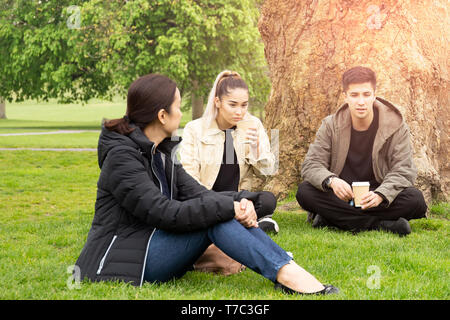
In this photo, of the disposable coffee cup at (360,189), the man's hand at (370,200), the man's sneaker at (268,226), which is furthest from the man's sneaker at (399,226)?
the man's sneaker at (268,226)

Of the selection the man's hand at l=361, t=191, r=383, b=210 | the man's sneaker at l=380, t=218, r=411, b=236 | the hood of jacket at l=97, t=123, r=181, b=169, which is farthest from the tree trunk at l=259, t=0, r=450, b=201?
the hood of jacket at l=97, t=123, r=181, b=169

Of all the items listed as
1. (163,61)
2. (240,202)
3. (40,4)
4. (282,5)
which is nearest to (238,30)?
(163,61)

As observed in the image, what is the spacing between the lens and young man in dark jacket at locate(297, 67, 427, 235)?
237 inches

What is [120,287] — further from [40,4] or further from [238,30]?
[40,4]

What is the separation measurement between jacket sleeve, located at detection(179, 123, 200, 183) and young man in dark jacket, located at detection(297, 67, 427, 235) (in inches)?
51.3

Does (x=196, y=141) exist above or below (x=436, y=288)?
above

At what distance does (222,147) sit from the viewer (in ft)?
19.4

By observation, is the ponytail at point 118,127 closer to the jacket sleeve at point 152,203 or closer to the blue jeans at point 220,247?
the jacket sleeve at point 152,203

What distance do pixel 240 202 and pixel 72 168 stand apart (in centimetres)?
1247

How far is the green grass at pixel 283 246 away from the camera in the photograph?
397cm

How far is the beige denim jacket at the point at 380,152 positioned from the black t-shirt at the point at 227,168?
89 cm

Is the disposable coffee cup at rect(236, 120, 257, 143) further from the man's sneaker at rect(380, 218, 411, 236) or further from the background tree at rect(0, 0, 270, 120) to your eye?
the background tree at rect(0, 0, 270, 120)

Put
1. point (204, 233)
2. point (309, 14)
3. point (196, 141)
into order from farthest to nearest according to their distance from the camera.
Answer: point (309, 14), point (196, 141), point (204, 233)

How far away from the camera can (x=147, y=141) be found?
3.94 metres
